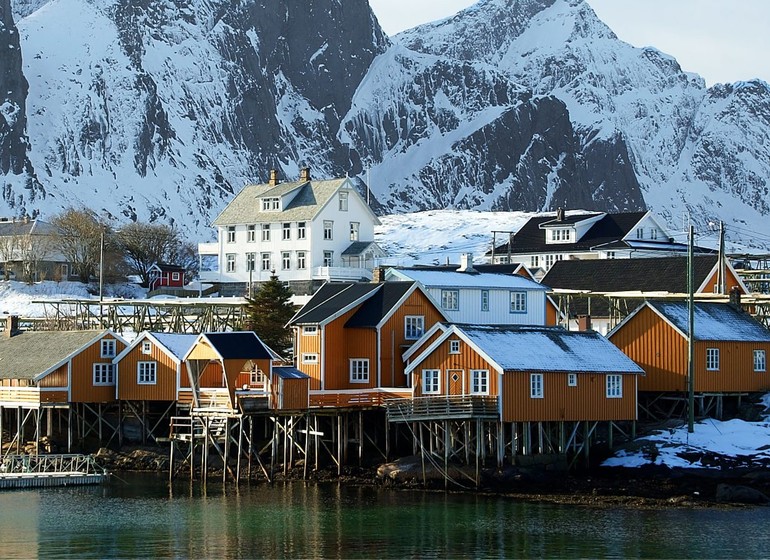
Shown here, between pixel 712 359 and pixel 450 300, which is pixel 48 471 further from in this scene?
pixel 712 359

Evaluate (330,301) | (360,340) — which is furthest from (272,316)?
(360,340)

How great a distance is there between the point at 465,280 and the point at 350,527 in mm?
22242

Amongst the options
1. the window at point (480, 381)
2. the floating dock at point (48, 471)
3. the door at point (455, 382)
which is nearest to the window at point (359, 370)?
the door at point (455, 382)

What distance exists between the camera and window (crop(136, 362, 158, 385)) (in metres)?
67.2

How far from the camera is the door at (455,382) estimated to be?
59.4 meters

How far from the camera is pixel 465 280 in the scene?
70.4 metres

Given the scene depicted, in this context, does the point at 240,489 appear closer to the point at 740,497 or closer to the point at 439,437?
the point at 439,437

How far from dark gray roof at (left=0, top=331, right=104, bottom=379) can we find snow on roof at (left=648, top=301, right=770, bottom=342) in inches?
921

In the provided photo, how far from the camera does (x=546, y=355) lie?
6003 cm

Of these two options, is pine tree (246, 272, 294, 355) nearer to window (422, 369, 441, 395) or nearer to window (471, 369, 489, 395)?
window (422, 369, 441, 395)

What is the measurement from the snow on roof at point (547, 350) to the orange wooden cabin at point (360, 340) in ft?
15.2

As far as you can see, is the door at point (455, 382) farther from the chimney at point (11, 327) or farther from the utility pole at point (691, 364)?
the chimney at point (11, 327)

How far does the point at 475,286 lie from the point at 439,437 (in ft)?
39.9

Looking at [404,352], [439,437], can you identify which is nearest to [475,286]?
[404,352]
